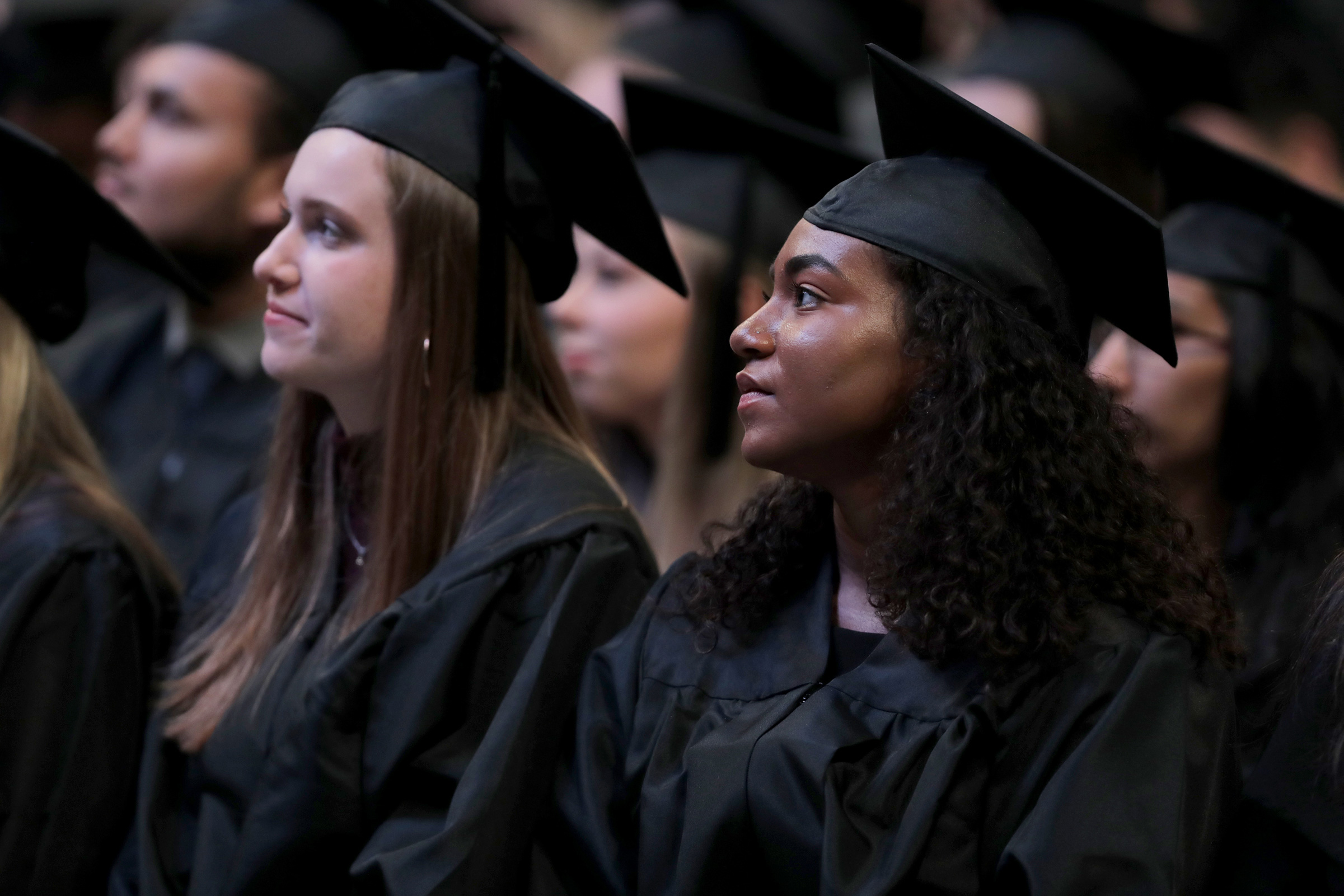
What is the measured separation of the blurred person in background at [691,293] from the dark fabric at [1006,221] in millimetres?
1280

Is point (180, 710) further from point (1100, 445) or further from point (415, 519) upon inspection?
point (1100, 445)

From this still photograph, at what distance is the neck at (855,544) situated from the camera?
76.9 inches

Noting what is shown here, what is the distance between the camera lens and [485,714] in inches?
87.0

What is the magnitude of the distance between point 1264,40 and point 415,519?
399cm

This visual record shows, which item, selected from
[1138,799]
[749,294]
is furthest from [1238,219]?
[1138,799]

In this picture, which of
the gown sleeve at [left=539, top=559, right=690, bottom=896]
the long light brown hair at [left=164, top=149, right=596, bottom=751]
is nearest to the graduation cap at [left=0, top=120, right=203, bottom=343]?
the long light brown hair at [left=164, top=149, right=596, bottom=751]

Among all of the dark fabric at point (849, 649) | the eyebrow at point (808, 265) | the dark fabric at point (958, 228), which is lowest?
the dark fabric at point (849, 649)

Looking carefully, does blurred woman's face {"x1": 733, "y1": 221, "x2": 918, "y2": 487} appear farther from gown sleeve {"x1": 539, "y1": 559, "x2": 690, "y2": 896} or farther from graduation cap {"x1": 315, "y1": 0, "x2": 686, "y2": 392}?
graduation cap {"x1": 315, "y1": 0, "x2": 686, "y2": 392}

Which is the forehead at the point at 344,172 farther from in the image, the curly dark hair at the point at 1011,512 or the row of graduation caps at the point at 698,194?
the curly dark hair at the point at 1011,512

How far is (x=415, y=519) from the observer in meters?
2.38

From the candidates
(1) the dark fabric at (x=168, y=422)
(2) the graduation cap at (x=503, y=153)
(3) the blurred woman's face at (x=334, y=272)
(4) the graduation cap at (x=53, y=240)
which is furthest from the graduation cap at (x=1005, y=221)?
(1) the dark fabric at (x=168, y=422)

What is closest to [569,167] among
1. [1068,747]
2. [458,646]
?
[458,646]

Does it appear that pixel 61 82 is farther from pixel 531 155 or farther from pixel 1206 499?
pixel 1206 499

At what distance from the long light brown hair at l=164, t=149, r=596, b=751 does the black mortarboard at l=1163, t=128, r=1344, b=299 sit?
1.23 meters
